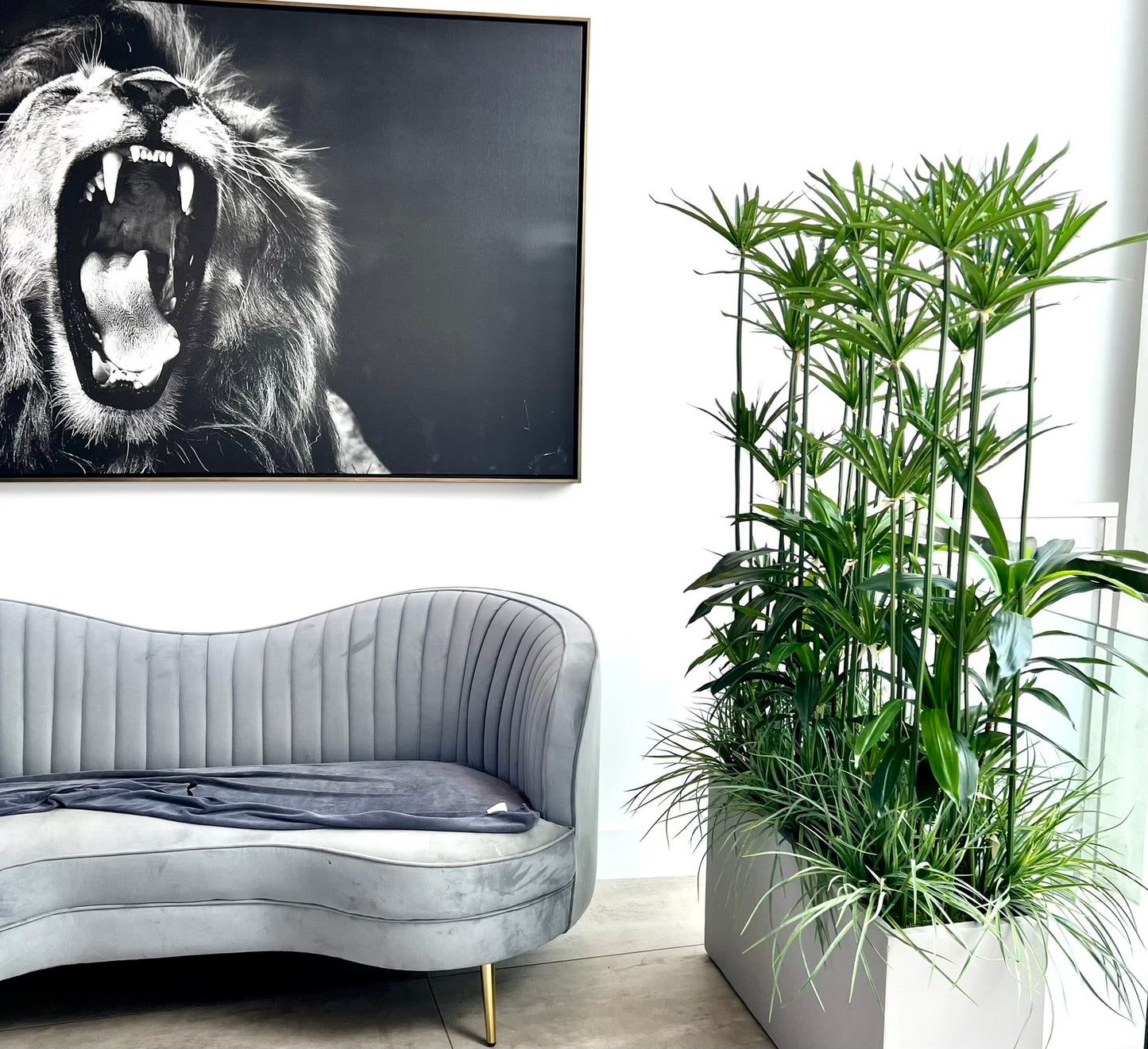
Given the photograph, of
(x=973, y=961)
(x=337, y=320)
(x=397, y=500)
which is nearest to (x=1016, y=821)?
(x=973, y=961)

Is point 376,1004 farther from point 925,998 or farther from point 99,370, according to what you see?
point 99,370

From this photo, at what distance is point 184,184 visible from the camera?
2766 mm

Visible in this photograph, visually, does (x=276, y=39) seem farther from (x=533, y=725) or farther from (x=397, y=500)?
(x=533, y=725)

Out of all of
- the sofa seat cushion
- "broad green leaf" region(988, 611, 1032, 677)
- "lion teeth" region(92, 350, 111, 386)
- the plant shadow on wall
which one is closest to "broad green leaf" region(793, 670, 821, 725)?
the plant shadow on wall

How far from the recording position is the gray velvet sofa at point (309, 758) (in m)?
2.15

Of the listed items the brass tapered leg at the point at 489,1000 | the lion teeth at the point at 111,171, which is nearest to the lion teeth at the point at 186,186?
the lion teeth at the point at 111,171

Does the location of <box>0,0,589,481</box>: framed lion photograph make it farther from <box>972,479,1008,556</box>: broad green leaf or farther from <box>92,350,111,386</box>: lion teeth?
<box>972,479,1008,556</box>: broad green leaf

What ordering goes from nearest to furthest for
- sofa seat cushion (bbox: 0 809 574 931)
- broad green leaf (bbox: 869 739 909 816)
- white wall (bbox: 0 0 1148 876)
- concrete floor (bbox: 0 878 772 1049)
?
broad green leaf (bbox: 869 739 909 816)
sofa seat cushion (bbox: 0 809 574 931)
concrete floor (bbox: 0 878 772 1049)
white wall (bbox: 0 0 1148 876)

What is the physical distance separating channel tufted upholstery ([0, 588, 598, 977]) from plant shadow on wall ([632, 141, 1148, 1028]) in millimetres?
466

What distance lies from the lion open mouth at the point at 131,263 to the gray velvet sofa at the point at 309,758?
0.68 meters

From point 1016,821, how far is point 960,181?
44.5 inches

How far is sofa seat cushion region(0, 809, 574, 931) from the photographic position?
2.13 m

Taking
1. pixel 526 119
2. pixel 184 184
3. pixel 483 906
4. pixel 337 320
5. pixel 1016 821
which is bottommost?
pixel 483 906

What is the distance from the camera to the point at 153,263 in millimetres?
2764
